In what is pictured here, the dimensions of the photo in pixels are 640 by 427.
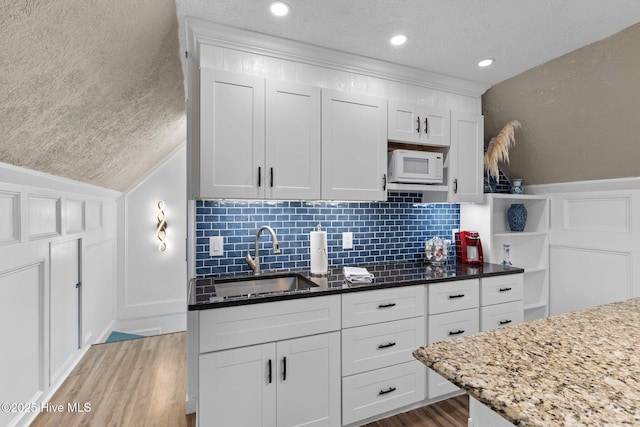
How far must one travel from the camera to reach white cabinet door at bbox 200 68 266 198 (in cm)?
194

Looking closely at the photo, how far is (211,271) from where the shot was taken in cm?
225

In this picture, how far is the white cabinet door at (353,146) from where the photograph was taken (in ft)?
7.41

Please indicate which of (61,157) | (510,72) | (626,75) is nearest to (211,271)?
(61,157)

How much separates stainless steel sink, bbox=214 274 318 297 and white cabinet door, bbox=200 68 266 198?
0.60 meters

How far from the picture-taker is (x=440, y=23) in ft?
6.49

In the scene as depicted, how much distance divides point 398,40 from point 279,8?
0.84m

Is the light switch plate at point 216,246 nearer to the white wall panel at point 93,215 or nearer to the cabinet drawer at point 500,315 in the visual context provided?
the white wall panel at point 93,215

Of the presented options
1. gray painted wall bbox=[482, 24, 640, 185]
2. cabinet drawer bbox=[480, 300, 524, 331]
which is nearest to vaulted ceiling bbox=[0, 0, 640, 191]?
gray painted wall bbox=[482, 24, 640, 185]

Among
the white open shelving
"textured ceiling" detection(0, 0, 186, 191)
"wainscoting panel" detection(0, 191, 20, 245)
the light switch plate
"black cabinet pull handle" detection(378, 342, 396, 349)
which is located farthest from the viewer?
the white open shelving

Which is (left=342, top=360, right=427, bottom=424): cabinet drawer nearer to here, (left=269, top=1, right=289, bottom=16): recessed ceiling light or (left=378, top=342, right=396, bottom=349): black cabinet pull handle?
(left=378, top=342, right=396, bottom=349): black cabinet pull handle

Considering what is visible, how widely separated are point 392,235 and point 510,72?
1.67 m

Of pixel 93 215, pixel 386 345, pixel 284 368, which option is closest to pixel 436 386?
pixel 386 345

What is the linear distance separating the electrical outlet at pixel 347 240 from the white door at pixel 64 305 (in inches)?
88.0

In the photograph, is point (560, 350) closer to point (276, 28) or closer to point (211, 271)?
point (211, 271)
